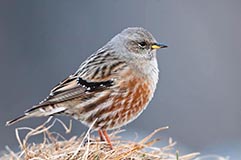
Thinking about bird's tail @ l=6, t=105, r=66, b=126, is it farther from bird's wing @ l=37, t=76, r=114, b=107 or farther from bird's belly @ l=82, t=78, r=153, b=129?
bird's belly @ l=82, t=78, r=153, b=129

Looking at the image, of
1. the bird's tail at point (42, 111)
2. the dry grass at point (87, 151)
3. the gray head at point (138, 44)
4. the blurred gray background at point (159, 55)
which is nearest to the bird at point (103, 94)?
the bird's tail at point (42, 111)

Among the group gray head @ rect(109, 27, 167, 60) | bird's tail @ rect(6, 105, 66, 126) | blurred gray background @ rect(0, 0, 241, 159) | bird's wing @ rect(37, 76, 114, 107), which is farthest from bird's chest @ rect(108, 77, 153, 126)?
blurred gray background @ rect(0, 0, 241, 159)

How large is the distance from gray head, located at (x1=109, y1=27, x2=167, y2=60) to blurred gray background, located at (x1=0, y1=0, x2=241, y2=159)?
2769 millimetres

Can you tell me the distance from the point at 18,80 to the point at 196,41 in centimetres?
243

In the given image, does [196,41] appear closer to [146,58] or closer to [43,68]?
[43,68]

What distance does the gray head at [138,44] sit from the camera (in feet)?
17.2

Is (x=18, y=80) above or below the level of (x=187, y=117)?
above

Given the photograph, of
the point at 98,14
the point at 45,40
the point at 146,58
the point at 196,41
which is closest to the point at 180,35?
the point at 196,41

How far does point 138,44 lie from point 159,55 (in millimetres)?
3344

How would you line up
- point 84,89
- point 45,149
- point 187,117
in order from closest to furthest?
point 45,149, point 84,89, point 187,117

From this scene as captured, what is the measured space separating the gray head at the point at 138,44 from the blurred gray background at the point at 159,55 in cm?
277

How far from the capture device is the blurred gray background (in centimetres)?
833

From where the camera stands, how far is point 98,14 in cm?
920

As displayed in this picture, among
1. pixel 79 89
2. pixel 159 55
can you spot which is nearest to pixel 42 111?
pixel 79 89
